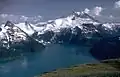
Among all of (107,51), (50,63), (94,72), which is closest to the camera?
(94,72)

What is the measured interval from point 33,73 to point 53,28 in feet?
354

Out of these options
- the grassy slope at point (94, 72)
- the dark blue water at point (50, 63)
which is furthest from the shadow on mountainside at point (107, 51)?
the grassy slope at point (94, 72)

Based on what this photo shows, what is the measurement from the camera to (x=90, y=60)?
6762 cm

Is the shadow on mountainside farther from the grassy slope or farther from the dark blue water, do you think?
the grassy slope

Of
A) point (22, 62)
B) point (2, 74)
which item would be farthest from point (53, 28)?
point (2, 74)

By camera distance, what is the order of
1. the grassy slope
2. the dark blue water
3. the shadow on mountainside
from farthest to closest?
the dark blue water → the shadow on mountainside → the grassy slope

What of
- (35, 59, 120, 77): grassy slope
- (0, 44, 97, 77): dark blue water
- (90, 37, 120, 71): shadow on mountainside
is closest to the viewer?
(35, 59, 120, 77): grassy slope

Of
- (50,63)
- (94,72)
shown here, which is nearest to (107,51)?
(50,63)

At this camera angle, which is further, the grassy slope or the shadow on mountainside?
the shadow on mountainside

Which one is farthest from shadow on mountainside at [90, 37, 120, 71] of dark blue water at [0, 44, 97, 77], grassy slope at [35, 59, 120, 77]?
grassy slope at [35, 59, 120, 77]

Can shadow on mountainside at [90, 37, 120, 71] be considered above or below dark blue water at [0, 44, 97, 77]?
above

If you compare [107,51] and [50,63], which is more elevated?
[107,51]

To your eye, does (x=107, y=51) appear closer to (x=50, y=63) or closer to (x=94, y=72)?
(x=50, y=63)

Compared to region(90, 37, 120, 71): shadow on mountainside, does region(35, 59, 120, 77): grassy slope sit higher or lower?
lower
